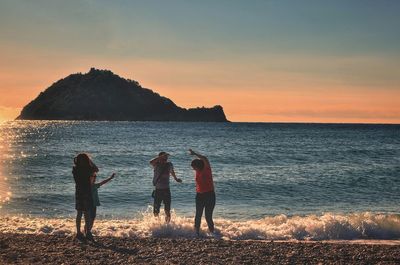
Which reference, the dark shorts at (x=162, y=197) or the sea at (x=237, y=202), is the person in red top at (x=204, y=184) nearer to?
the sea at (x=237, y=202)

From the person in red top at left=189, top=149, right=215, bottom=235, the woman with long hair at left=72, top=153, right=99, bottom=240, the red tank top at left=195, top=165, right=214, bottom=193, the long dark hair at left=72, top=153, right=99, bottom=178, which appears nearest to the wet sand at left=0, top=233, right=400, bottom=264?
the woman with long hair at left=72, top=153, right=99, bottom=240

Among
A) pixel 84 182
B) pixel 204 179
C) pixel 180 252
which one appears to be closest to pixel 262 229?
pixel 204 179

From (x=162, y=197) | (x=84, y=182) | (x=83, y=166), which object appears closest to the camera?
(x=83, y=166)

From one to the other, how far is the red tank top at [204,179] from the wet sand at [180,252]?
1353 mm

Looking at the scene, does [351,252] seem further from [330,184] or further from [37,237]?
[330,184]

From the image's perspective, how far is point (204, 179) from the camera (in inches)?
464

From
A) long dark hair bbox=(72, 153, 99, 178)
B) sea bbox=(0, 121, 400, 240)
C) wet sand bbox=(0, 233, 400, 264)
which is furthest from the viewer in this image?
sea bbox=(0, 121, 400, 240)

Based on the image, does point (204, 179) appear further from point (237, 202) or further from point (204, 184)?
point (237, 202)

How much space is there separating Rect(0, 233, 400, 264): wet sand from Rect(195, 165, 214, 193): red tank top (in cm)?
135

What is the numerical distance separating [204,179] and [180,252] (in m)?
2.42

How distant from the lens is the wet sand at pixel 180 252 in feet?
30.5

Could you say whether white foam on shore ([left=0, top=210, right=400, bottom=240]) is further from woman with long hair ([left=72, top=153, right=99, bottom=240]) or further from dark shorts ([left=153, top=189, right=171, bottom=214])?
woman with long hair ([left=72, top=153, right=99, bottom=240])

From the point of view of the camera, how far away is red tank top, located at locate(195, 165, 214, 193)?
11773mm

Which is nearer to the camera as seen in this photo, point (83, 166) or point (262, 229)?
point (83, 166)
